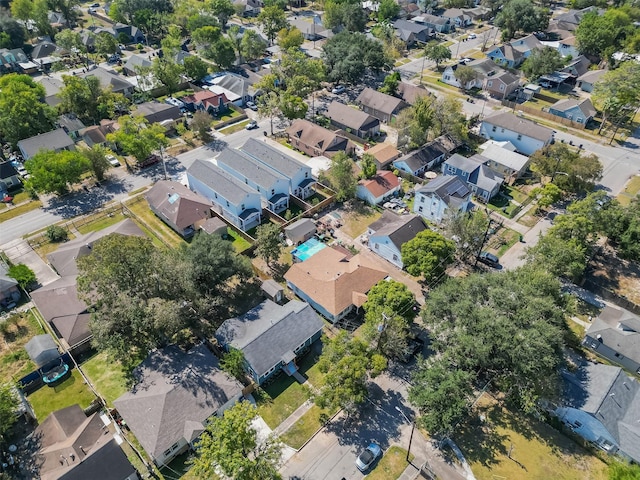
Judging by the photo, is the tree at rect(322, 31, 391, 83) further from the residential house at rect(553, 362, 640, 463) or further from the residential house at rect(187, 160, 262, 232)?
the residential house at rect(553, 362, 640, 463)

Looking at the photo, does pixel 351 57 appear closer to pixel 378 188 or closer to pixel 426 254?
pixel 378 188

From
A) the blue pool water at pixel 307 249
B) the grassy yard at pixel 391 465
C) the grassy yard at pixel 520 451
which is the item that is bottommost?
the grassy yard at pixel 391 465

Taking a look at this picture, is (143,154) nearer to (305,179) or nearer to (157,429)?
(305,179)

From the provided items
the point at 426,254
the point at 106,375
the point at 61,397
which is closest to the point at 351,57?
the point at 426,254

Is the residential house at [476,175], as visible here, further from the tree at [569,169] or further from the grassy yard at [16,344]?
the grassy yard at [16,344]

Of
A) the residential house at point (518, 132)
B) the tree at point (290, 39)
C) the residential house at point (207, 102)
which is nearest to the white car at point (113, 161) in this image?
the residential house at point (207, 102)

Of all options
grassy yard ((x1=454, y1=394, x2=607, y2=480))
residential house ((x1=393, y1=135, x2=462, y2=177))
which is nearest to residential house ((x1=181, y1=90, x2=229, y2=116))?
residential house ((x1=393, y1=135, x2=462, y2=177))
